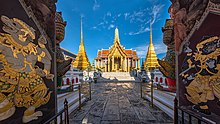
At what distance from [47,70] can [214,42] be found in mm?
3870

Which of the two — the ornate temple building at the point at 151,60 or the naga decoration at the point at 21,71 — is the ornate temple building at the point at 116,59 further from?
the naga decoration at the point at 21,71

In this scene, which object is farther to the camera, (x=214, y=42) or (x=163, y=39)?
(x=163, y=39)

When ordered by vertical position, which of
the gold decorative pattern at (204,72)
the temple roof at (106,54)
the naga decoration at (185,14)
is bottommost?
the gold decorative pattern at (204,72)

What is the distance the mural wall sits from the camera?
1.73m

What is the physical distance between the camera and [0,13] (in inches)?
65.2

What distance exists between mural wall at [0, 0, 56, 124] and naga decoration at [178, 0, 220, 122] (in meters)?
3.69

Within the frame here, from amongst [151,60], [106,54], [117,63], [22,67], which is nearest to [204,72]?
[22,67]

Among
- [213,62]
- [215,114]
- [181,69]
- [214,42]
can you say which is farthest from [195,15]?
[215,114]

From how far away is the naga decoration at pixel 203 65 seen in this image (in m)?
2.30

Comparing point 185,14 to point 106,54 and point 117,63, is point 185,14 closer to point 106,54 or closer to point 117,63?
point 117,63

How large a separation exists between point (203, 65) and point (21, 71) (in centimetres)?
390

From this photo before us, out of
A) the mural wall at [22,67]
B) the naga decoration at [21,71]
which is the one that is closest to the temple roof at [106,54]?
the mural wall at [22,67]

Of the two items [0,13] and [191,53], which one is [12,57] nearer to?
[0,13]

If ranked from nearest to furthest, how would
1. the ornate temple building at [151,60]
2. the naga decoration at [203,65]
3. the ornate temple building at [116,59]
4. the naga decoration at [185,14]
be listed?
1. the naga decoration at [203,65]
2. the naga decoration at [185,14]
3. the ornate temple building at [151,60]
4. the ornate temple building at [116,59]
